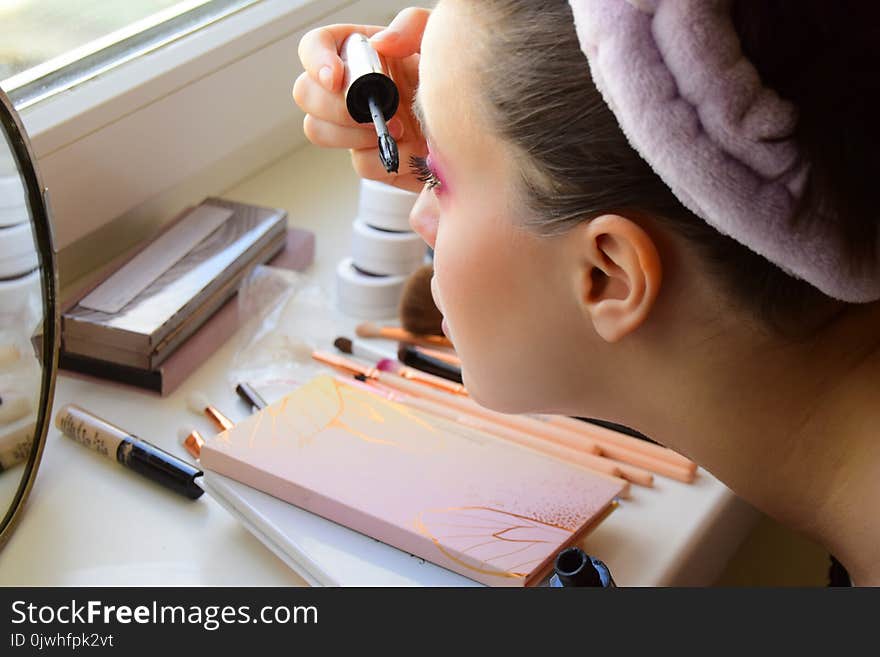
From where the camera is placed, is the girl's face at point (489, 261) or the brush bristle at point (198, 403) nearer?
the girl's face at point (489, 261)

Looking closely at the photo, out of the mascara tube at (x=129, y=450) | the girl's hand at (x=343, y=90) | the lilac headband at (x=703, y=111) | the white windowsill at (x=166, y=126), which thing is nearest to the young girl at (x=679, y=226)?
the lilac headband at (x=703, y=111)

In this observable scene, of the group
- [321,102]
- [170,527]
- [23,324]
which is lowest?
[170,527]

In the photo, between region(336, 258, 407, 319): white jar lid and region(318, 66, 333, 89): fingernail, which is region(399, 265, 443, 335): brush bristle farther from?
region(318, 66, 333, 89): fingernail

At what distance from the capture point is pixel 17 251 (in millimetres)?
639

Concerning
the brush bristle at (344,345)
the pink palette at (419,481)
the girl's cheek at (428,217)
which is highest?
the girl's cheek at (428,217)

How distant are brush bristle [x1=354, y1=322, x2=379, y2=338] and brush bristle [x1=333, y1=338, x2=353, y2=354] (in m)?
0.02

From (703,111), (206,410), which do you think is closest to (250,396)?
(206,410)

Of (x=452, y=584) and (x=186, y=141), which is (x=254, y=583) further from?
(x=186, y=141)

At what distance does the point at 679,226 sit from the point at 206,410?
0.42 meters

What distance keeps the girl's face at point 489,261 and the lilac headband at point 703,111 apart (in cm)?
10

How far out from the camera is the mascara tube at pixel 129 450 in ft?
2.31

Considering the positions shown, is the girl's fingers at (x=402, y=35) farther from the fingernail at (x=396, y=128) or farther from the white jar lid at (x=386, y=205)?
the white jar lid at (x=386, y=205)

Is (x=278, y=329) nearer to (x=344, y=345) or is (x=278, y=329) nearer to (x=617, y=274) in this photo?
(x=344, y=345)

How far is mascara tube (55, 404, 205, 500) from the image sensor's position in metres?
0.71
